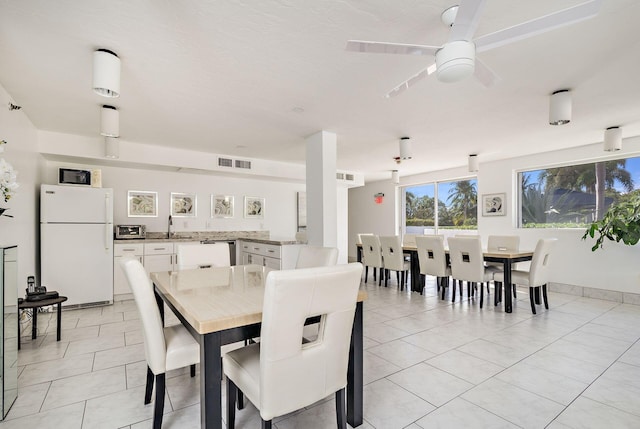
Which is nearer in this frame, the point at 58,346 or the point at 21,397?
the point at 21,397

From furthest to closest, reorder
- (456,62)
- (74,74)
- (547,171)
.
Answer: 1. (547,171)
2. (74,74)
3. (456,62)

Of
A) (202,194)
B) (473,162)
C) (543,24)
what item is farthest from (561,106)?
(202,194)

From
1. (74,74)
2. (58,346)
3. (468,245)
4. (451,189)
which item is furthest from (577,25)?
(451,189)

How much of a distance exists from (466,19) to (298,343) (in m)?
1.71

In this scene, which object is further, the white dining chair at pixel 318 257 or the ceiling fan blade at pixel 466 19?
the white dining chair at pixel 318 257

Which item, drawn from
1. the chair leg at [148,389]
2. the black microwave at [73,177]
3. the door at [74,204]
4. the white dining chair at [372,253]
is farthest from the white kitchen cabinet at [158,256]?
the white dining chair at [372,253]

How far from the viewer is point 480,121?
12.3 ft

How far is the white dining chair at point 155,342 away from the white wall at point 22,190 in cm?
224

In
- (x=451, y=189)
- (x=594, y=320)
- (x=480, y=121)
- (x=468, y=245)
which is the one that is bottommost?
(x=594, y=320)

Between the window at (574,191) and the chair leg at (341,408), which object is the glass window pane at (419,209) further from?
the chair leg at (341,408)

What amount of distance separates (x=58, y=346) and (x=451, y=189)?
742cm

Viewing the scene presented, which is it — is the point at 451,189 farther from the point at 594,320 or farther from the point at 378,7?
the point at 378,7

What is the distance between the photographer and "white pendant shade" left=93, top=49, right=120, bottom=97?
2076mm

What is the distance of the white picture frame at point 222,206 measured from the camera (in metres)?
5.88
